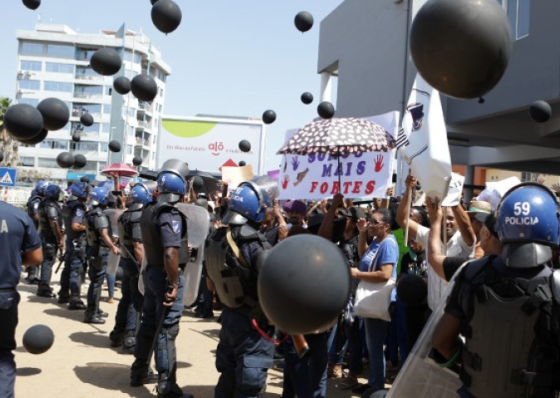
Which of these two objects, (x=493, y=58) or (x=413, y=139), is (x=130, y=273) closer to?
(x=413, y=139)

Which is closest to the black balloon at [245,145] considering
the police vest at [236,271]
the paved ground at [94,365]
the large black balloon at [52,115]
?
the paved ground at [94,365]

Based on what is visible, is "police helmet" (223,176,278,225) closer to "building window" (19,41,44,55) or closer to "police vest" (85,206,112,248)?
"police vest" (85,206,112,248)

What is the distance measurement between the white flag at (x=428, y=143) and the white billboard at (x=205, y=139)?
14381 mm

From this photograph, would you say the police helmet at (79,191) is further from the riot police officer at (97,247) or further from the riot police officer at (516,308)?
the riot police officer at (516,308)

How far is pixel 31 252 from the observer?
4.83m

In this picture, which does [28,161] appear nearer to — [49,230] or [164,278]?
[49,230]

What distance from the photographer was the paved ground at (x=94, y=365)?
6.41 m

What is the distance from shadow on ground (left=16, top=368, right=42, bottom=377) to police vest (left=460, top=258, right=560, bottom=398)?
533 cm

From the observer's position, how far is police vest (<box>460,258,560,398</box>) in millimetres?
2854

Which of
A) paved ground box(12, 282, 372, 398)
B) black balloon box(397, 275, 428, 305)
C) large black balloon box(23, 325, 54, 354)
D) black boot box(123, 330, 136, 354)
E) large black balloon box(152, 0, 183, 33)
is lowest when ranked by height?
paved ground box(12, 282, 372, 398)

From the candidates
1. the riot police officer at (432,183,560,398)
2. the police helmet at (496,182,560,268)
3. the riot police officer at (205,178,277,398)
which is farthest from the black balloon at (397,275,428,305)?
the police helmet at (496,182,560,268)

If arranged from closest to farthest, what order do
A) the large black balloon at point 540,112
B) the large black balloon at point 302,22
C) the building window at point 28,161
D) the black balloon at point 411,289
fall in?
the black balloon at point 411,289, the large black balloon at point 540,112, the large black balloon at point 302,22, the building window at point 28,161

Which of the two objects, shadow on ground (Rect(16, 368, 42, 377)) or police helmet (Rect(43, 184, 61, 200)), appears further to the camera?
police helmet (Rect(43, 184, 61, 200))

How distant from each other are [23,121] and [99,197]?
390 cm
